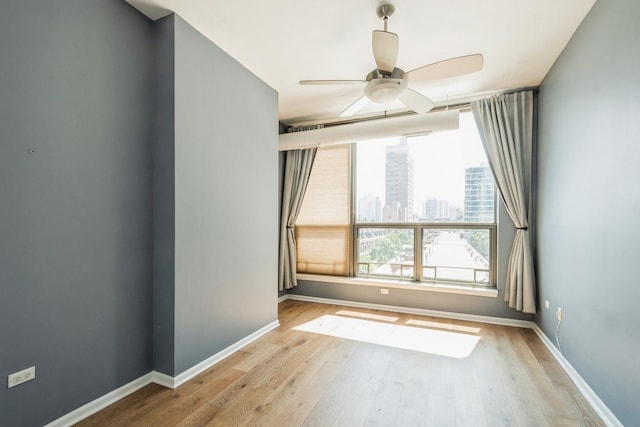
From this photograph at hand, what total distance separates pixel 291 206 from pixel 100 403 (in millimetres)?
3141

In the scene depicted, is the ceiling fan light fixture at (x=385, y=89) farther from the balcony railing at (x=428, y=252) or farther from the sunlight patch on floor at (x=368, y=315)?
the sunlight patch on floor at (x=368, y=315)

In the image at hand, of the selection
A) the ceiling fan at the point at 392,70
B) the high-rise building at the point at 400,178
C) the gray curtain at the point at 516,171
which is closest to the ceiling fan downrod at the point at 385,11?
the ceiling fan at the point at 392,70

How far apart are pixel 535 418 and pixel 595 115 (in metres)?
2.13

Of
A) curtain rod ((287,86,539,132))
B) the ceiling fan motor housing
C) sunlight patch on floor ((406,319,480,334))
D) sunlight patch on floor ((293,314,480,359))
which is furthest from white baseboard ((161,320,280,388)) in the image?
curtain rod ((287,86,539,132))

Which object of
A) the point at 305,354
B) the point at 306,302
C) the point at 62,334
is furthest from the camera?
the point at 306,302

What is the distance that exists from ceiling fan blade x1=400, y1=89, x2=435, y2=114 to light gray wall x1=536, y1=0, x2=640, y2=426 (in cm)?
114

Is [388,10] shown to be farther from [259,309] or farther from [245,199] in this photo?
[259,309]

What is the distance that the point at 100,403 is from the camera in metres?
1.94

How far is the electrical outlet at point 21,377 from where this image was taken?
155 cm

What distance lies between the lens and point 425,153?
4070 mm

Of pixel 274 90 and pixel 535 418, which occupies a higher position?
pixel 274 90

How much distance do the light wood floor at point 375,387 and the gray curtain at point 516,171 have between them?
1.72 feet

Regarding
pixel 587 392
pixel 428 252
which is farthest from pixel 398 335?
pixel 587 392

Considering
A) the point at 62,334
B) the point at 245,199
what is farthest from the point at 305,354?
the point at 62,334
